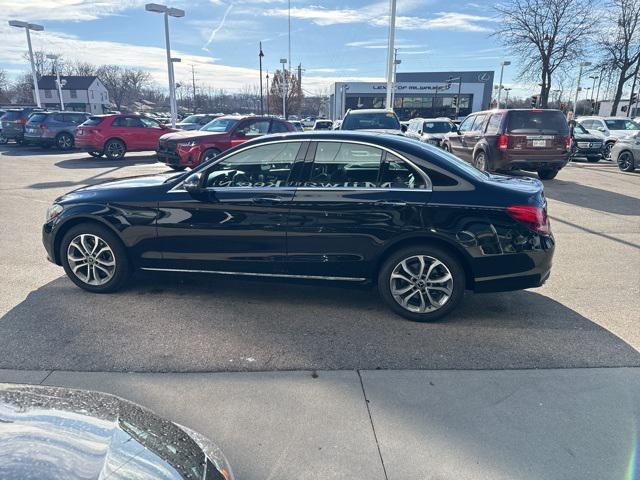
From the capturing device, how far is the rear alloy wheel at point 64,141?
66.5 ft

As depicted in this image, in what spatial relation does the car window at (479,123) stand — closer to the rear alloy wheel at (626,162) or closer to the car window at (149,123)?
the rear alloy wheel at (626,162)

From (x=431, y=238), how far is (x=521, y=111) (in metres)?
8.92

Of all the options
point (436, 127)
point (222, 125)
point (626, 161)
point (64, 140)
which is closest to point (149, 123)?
Result: point (64, 140)

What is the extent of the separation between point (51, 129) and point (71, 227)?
61.7ft

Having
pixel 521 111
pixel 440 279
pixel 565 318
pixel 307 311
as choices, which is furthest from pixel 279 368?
pixel 521 111

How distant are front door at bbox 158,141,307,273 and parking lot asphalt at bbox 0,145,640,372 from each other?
329 mm

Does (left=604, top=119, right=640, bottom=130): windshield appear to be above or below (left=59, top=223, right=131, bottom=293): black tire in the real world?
above

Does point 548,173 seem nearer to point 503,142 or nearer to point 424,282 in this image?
point 503,142

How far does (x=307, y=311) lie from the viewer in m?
4.24

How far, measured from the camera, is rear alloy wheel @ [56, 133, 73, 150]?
2028 cm

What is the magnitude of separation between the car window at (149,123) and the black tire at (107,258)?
14.6m

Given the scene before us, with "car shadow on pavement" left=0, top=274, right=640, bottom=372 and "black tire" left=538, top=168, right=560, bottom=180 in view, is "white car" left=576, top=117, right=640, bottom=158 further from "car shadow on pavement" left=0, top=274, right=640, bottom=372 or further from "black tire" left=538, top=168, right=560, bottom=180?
"car shadow on pavement" left=0, top=274, right=640, bottom=372

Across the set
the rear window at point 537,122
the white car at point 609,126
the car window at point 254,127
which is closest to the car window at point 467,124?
the rear window at point 537,122

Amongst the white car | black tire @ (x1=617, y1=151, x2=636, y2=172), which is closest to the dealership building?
the white car
